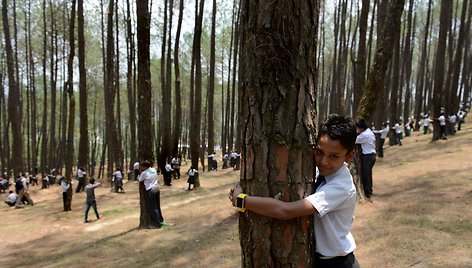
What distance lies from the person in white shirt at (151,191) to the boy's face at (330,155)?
7.32m

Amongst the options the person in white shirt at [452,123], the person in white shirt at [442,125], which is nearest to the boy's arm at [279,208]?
the person in white shirt at [442,125]

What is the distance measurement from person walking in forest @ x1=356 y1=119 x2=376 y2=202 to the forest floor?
1.55 ft

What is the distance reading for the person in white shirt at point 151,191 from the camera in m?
8.87

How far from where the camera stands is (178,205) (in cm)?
1252

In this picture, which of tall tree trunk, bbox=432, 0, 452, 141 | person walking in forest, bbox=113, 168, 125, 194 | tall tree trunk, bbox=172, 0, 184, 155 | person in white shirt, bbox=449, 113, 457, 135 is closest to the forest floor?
person walking in forest, bbox=113, 168, 125, 194

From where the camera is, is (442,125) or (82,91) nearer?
(82,91)

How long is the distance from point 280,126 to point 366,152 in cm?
623

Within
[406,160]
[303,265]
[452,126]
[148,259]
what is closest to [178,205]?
[148,259]

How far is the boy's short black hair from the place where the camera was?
→ 198cm

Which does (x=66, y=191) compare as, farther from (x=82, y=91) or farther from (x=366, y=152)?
(x=366, y=152)

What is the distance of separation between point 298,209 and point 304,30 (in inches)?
39.7

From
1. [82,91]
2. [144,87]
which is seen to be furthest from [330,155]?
[82,91]

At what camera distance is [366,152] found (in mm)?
7691

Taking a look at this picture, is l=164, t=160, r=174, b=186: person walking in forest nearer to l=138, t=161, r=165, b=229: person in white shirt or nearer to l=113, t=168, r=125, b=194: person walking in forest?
l=113, t=168, r=125, b=194: person walking in forest
